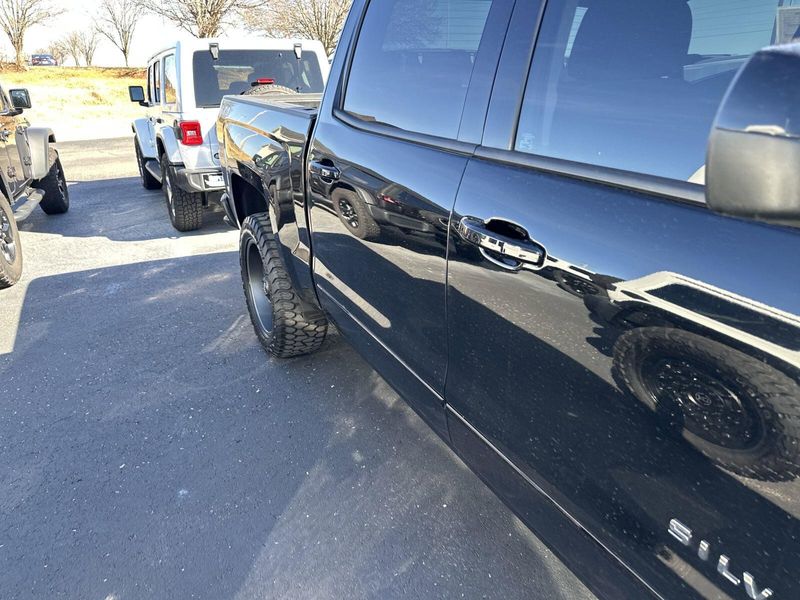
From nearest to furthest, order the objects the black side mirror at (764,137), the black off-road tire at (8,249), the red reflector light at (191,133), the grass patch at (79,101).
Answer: the black side mirror at (764,137) < the black off-road tire at (8,249) < the red reflector light at (191,133) < the grass patch at (79,101)

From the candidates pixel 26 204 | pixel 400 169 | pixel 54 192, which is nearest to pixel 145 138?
pixel 54 192

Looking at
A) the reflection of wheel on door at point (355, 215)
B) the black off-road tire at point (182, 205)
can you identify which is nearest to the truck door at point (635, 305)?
the reflection of wheel on door at point (355, 215)

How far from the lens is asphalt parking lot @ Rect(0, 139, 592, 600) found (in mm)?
1915

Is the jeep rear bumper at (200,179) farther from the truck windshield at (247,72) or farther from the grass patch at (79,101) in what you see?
the grass patch at (79,101)

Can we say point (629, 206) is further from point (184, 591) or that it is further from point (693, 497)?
point (184, 591)

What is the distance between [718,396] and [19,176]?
22.3 feet

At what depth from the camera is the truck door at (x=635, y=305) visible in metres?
0.85

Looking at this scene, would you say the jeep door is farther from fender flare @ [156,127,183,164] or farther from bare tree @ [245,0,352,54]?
bare tree @ [245,0,352,54]

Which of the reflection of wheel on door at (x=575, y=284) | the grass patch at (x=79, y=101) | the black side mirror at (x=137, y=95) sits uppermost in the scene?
the grass patch at (x=79, y=101)

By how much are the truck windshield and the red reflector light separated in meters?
0.31

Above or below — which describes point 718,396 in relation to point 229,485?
above

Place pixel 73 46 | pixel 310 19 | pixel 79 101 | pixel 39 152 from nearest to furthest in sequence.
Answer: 1. pixel 39 152
2. pixel 79 101
3. pixel 310 19
4. pixel 73 46

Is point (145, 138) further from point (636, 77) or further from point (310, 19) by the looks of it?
point (310, 19)

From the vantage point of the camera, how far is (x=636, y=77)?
1.13 m
